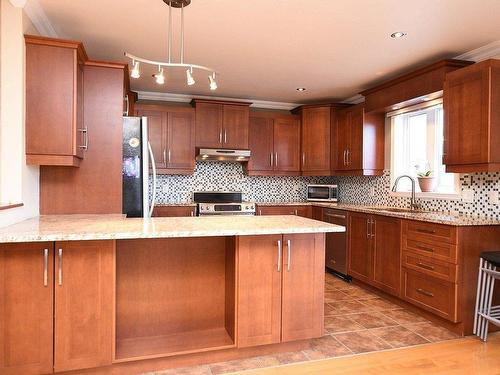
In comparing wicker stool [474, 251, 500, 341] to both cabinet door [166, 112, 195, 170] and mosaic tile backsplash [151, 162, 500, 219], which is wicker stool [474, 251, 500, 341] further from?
cabinet door [166, 112, 195, 170]

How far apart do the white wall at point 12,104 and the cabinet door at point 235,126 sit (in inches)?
110

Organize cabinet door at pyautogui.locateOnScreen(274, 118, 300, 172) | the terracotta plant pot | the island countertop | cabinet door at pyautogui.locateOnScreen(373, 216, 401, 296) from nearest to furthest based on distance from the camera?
the island countertop, cabinet door at pyautogui.locateOnScreen(373, 216, 401, 296), the terracotta plant pot, cabinet door at pyautogui.locateOnScreen(274, 118, 300, 172)

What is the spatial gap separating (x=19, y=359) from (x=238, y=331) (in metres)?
1.24

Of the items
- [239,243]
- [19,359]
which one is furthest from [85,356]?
[239,243]

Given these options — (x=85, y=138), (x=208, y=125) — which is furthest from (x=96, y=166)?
(x=208, y=125)

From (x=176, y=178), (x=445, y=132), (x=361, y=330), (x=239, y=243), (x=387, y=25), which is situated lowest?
(x=361, y=330)

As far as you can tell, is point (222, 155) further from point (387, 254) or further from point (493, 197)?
point (493, 197)

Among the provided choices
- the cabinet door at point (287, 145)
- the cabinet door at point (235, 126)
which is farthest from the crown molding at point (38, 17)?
the cabinet door at point (287, 145)

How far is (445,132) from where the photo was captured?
3137 millimetres

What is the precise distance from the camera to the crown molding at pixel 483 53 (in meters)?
3.06

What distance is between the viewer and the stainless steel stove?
468cm

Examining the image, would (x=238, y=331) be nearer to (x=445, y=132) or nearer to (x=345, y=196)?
(x=445, y=132)

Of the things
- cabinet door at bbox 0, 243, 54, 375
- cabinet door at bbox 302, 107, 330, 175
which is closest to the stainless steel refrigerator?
cabinet door at bbox 0, 243, 54, 375

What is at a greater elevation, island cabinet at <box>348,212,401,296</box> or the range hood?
the range hood
